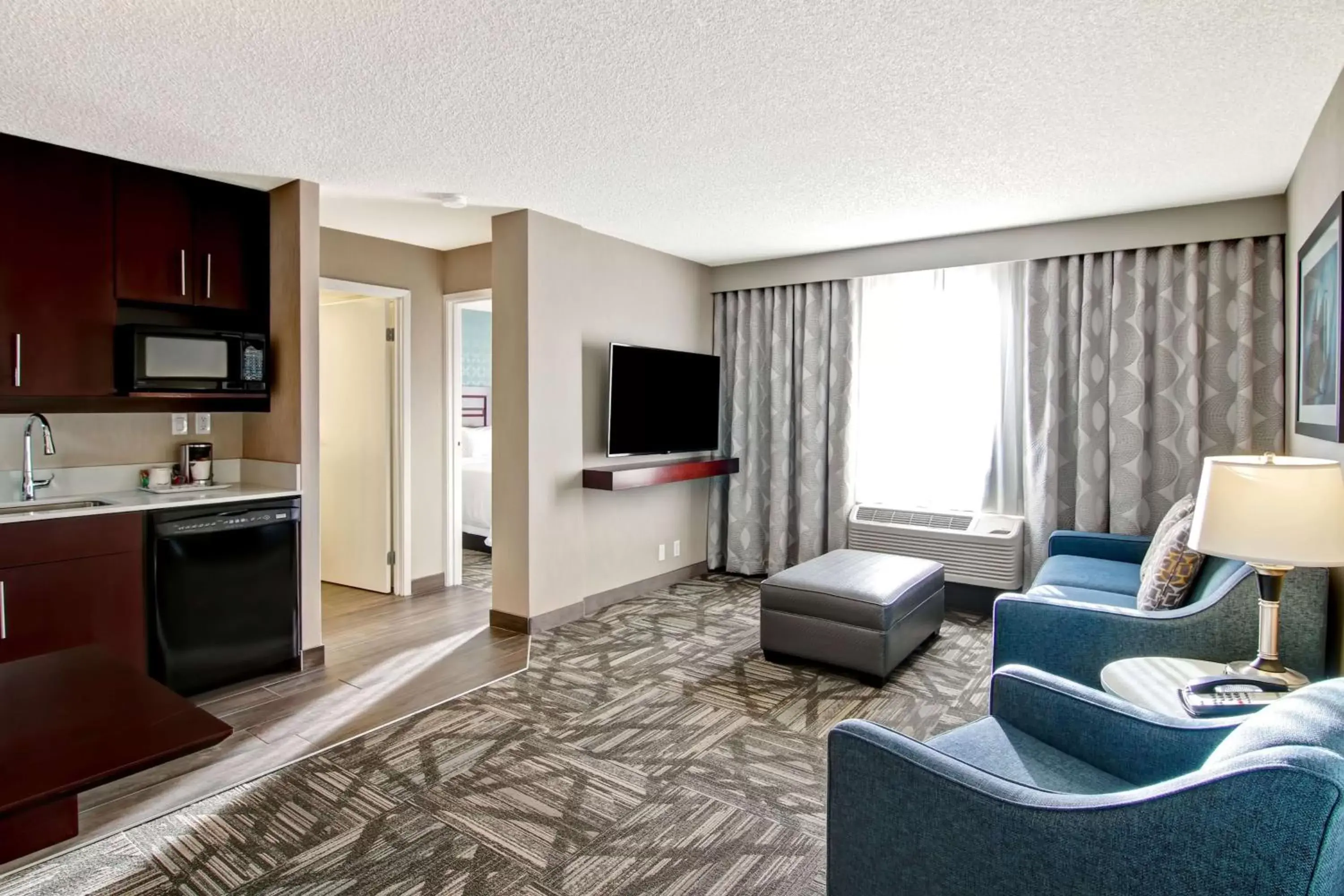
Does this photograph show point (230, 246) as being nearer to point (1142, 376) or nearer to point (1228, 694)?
point (1228, 694)

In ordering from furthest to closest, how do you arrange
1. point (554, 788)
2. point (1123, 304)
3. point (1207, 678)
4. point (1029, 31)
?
point (1123, 304) < point (554, 788) < point (1029, 31) < point (1207, 678)

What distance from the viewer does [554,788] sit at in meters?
2.47

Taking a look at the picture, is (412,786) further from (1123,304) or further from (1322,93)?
(1123,304)

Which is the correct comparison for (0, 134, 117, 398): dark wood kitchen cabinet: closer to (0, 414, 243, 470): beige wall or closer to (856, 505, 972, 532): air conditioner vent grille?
(0, 414, 243, 470): beige wall

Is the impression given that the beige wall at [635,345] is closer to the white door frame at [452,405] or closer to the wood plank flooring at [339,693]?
the wood plank flooring at [339,693]

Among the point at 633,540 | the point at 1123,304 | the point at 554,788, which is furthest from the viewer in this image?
the point at 633,540

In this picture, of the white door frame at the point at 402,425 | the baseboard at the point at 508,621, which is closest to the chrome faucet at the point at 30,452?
the white door frame at the point at 402,425

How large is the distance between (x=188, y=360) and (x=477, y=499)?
335cm

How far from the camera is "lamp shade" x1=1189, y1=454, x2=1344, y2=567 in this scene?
1794mm

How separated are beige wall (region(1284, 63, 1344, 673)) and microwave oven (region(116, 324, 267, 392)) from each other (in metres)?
4.19

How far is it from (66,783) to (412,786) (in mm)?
1316

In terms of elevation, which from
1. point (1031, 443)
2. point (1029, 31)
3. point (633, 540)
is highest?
point (1029, 31)

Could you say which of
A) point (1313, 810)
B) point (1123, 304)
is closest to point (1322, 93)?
point (1123, 304)

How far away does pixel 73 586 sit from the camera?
289cm
